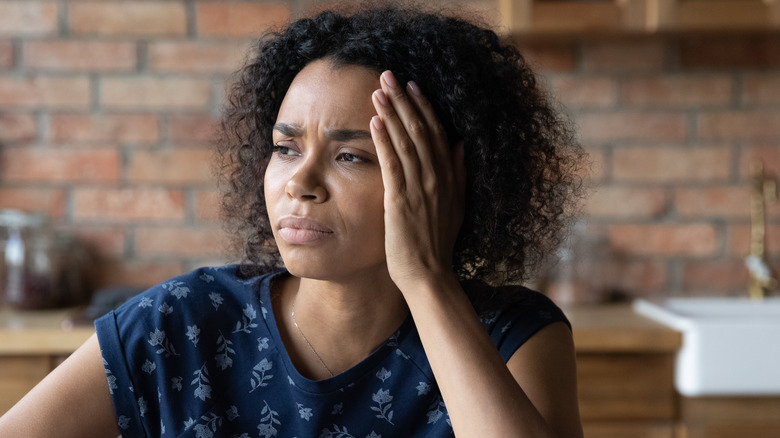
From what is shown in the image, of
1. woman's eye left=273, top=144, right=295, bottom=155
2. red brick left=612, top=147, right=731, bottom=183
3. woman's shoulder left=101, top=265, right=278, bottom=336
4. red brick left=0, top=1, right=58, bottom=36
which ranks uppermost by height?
red brick left=0, top=1, right=58, bottom=36

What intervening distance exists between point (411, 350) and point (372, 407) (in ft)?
0.35

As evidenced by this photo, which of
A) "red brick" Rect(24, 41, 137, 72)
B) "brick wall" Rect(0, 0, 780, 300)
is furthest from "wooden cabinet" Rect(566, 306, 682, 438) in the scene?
"red brick" Rect(24, 41, 137, 72)

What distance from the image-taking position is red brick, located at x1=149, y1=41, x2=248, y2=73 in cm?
230

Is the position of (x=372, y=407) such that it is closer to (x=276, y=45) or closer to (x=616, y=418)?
(x=276, y=45)

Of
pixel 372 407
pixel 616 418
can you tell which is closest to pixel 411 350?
pixel 372 407

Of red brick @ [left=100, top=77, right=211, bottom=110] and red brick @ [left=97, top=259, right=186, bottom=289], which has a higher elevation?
red brick @ [left=100, top=77, right=211, bottom=110]

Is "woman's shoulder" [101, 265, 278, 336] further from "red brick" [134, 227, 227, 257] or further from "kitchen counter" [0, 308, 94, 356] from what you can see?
"red brick" [134, 227, 227, 257]

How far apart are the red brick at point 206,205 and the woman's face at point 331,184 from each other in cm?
122

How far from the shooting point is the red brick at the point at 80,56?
2.27 m

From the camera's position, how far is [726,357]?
1.78 m

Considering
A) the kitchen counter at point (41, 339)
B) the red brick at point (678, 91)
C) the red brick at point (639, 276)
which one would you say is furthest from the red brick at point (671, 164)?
the kitchen counter at point (41, 339)

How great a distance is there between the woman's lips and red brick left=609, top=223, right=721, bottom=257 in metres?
1.44

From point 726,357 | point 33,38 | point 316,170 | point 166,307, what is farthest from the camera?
point 33,38

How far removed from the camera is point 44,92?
2.28m
